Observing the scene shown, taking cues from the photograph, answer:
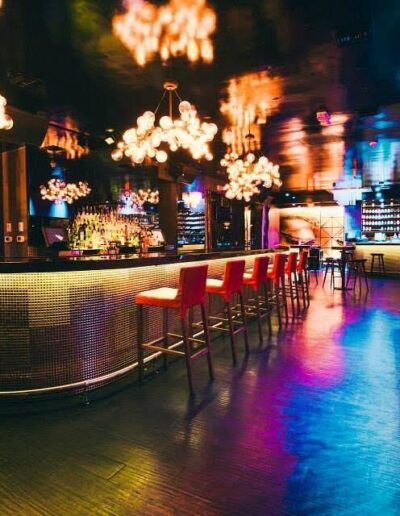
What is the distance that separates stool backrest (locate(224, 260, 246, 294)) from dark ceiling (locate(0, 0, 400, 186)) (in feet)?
6.90

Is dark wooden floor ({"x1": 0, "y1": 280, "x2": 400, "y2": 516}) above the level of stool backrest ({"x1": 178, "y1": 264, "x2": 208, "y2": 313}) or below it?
below

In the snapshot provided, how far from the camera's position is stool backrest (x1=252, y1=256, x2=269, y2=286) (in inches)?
191

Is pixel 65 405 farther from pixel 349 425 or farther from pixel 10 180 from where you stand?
pixel 10 180

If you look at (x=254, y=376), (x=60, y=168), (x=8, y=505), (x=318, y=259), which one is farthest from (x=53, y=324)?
(x=318, y=259)

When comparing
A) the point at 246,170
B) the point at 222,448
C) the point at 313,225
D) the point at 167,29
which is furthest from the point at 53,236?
the point at 313,225

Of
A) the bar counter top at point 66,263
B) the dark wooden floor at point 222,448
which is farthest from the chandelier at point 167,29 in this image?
the dark wooden floor at point 222,448

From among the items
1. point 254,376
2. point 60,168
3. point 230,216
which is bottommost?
point 254,376

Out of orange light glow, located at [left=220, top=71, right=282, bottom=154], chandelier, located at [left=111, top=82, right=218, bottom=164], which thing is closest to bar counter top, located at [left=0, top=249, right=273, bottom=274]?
chandelier, located at [left=111, top=82, right=218, bottom=164]

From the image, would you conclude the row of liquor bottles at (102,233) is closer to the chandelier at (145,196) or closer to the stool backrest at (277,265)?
the stool backrest at (277,265)

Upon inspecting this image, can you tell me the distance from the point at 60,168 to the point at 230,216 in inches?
213

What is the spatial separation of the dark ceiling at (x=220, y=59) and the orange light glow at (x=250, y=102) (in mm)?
107

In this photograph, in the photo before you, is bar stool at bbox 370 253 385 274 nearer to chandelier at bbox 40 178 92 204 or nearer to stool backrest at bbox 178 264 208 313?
chandelier at bbox 40 178 92 204

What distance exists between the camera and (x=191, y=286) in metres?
3.24

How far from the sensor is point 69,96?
15.8ft
